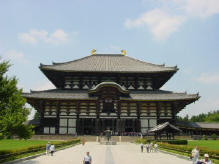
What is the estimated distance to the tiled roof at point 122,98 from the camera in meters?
39.7

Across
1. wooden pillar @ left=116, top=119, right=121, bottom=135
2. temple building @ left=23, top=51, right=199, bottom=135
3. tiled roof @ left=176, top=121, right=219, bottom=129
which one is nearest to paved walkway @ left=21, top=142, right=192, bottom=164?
wooden pillar @ left=116, top=119, right=121, bottom=135

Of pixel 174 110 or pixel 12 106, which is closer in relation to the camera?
pixel 12 106

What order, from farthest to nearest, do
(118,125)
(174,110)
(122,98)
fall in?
(174,110) < (122,98) < (118,125)

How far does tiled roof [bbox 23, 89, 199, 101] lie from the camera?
130 ft

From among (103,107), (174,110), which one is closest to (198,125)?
(174,110)

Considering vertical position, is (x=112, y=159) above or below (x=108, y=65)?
below

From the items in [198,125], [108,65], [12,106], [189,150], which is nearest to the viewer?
[12,106]

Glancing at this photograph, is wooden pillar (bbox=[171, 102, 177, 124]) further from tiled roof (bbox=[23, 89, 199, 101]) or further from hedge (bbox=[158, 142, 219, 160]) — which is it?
hedge (bbox=[158, 142, 219, 160])

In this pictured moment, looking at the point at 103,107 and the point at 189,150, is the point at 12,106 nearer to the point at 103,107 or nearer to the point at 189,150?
the point at 189,150

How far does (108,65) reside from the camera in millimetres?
49188

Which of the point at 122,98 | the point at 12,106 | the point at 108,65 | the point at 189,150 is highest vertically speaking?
the point at 108,65

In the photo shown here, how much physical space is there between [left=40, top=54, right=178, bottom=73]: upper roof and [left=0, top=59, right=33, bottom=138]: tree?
29.4 m

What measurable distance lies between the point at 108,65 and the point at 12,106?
35.8 m

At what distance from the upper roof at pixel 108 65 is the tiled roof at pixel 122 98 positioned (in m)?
4.45
